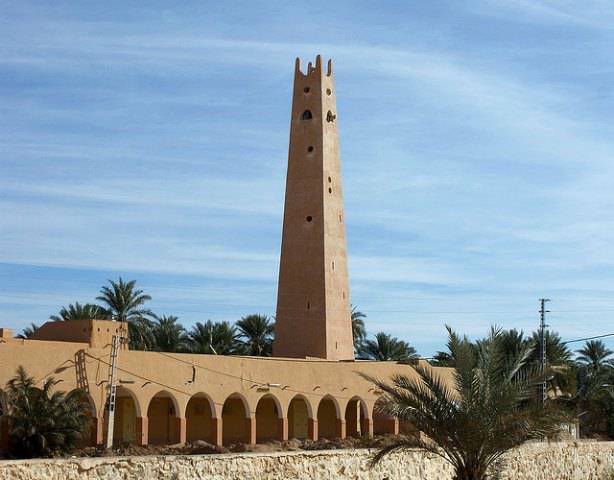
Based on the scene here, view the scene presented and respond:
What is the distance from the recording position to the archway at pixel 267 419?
40.7 metres

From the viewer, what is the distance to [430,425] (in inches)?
784

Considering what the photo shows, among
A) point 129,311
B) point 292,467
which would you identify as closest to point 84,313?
point 129,311

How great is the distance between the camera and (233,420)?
1564 inches

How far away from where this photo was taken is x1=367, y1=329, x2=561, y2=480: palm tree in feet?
63.4

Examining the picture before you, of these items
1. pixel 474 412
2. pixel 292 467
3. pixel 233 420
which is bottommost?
pixel 292 467

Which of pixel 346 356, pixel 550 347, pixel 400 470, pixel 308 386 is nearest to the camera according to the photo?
pixel 400 470

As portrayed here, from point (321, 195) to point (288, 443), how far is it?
1235cm

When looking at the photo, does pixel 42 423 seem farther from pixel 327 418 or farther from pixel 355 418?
pixel 355 418

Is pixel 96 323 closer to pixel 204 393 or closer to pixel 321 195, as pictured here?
pixel 204 393

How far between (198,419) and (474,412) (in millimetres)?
20689

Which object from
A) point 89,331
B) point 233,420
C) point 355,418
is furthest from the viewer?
point 355,418

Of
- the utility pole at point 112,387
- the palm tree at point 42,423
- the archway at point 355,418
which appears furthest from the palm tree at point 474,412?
the archway at point 355,418

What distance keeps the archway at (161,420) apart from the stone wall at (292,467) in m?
14.3

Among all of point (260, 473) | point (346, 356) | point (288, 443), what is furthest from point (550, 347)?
point (260, 473)
